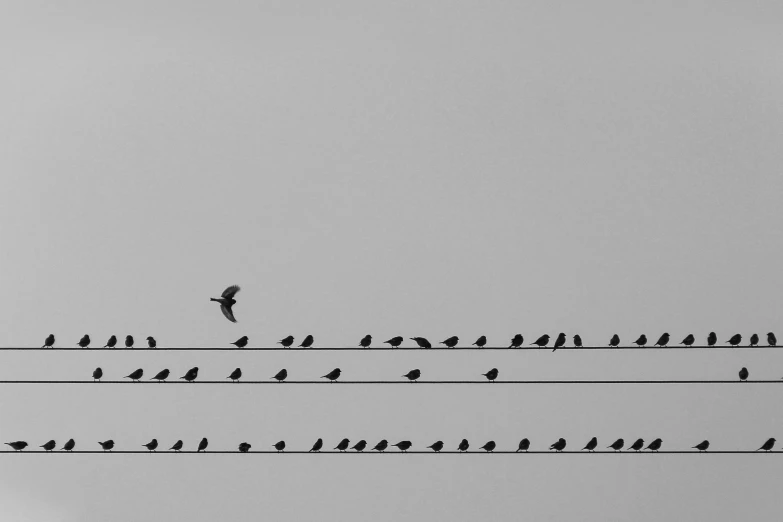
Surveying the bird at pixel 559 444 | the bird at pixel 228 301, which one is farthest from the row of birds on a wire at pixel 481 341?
the bird at pixel 559 444

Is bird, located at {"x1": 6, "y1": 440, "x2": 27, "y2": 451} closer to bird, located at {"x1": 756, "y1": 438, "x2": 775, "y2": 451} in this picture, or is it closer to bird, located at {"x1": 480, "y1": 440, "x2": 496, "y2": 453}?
bird, located at {"x1": 480, "y1": 440, "x2": 496, "y2": 453}

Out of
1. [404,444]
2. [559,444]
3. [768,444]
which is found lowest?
[404,444]

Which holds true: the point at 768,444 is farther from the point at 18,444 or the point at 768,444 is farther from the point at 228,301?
the point at 18,444

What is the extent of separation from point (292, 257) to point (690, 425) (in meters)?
4.70

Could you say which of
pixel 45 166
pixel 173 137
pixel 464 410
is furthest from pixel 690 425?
pixel 45 166

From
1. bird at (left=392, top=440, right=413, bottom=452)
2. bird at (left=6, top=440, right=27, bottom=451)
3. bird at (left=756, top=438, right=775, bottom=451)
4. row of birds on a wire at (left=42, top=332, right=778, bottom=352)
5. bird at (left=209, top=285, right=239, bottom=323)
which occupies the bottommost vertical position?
bird at (left=6, top=440, right=27, bottom=451)

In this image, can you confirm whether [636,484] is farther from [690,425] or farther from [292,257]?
[292,257]

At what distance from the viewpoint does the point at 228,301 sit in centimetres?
1309

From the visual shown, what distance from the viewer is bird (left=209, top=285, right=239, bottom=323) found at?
13055mm

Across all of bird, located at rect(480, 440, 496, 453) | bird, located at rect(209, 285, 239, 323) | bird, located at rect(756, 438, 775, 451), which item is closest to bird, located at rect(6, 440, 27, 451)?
bird, located at rect(209, 285, 239, 323)

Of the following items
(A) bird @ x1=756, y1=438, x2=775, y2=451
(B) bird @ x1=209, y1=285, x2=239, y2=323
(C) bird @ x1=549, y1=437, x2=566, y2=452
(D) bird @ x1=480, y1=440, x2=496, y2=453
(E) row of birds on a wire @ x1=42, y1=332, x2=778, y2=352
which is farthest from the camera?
(B) bird @ x1=209, y1=285, x2=239, y2=323

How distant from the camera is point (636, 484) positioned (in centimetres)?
1338

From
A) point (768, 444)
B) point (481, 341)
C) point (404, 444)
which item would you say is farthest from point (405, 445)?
point (768, 444)

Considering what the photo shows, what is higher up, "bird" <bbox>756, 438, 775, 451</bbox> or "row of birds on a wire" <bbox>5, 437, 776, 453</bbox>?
"bird" <bbox>756, 438, 775, 451</bbox>
